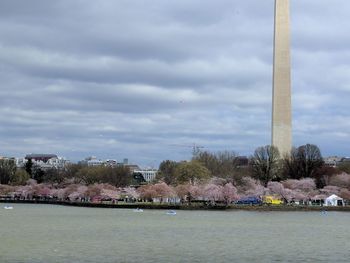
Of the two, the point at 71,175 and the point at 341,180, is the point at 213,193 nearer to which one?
the point at 341,180

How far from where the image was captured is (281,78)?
80312 mm

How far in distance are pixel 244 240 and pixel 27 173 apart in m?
106

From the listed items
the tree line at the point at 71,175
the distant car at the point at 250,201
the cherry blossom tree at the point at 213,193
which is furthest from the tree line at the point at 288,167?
the tree line at the point at 71,175

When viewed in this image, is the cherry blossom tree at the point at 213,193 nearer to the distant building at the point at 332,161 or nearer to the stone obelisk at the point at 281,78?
the stone obelisk at the point at 281,78

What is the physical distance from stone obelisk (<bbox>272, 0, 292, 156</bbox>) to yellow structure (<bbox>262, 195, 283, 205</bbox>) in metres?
7.16

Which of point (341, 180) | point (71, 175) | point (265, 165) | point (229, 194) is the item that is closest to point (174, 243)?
point (229, 194)

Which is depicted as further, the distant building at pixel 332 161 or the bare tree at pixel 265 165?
the distant building at pixel 332 161

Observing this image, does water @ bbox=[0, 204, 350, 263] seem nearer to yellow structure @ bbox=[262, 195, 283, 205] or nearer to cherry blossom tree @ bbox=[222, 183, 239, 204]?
yellow structure @ bbox=[262, 195, 283, 205]

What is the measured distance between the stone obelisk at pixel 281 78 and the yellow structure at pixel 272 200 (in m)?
7.16

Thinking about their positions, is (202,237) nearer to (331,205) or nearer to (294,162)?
(331,205)

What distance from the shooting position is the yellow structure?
7612 centimetres

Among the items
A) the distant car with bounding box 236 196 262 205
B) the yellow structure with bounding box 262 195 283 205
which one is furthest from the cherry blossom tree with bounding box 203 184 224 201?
the yellow structure with bounding box 262 195 283 205

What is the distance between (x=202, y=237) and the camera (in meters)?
35.0

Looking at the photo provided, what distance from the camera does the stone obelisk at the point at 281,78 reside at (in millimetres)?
79688
